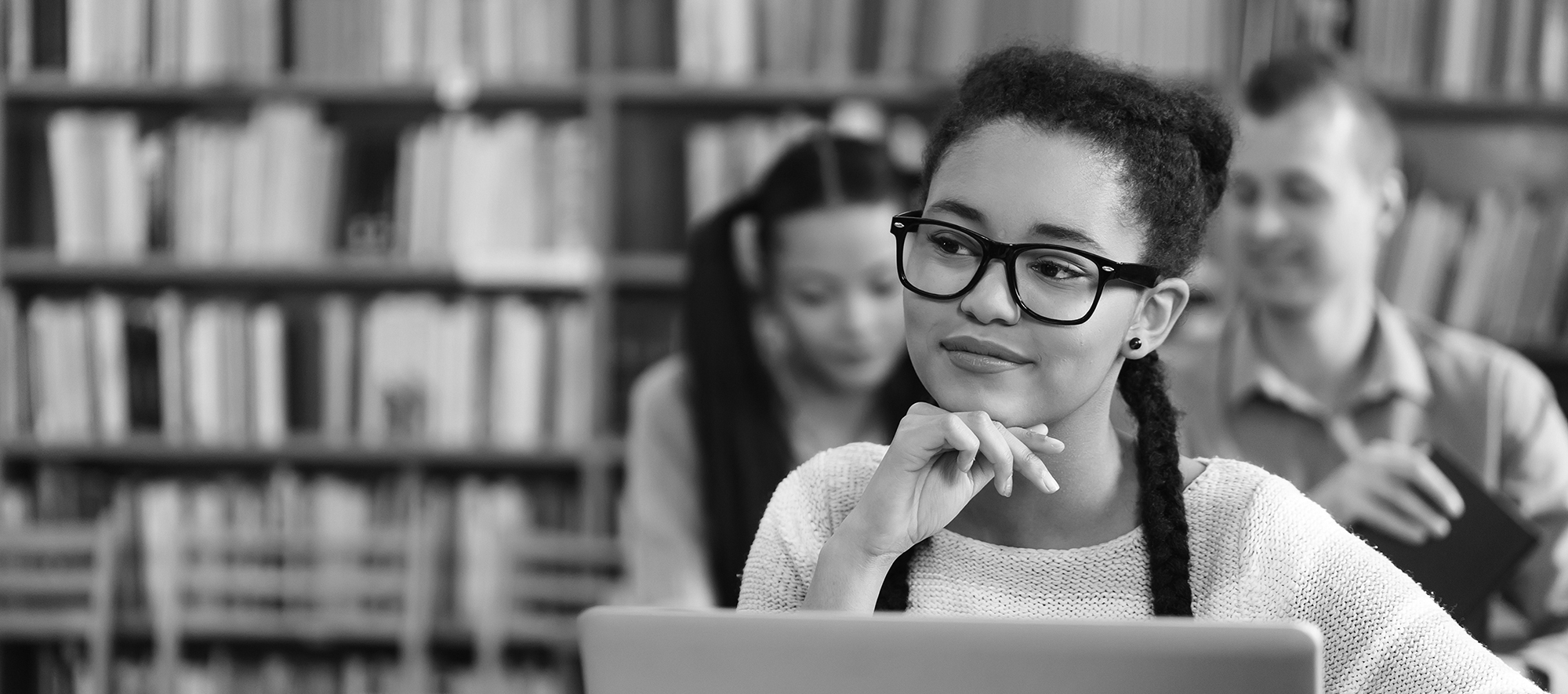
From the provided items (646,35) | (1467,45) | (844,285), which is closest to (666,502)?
(844,285)

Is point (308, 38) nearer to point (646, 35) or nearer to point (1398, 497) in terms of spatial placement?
point (646, 35)

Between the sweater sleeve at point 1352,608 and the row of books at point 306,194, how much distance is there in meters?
2.09

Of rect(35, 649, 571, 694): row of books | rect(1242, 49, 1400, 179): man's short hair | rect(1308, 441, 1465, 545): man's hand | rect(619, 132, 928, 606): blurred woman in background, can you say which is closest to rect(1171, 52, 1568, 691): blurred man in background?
rect(1242, 49, 1400, 179): man's short hair

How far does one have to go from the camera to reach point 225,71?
2889 mm

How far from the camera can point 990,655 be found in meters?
0.63

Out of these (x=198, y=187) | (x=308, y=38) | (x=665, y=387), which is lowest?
(x=665, y=387)

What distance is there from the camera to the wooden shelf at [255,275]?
2.92 m

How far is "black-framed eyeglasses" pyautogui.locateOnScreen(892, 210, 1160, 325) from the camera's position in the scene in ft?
2.86

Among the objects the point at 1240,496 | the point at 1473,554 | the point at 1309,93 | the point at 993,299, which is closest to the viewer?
the point at 993,299

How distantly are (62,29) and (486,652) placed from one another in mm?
1584

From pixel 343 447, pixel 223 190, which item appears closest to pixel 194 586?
pixel 343 447

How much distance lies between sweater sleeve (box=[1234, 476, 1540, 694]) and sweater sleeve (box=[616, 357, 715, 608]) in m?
0.95

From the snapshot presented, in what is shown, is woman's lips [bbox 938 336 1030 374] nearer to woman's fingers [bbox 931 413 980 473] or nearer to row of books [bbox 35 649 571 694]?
→ woman's fingers [bbox 931 413 980 473]

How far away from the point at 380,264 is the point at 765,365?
1.25 meters
